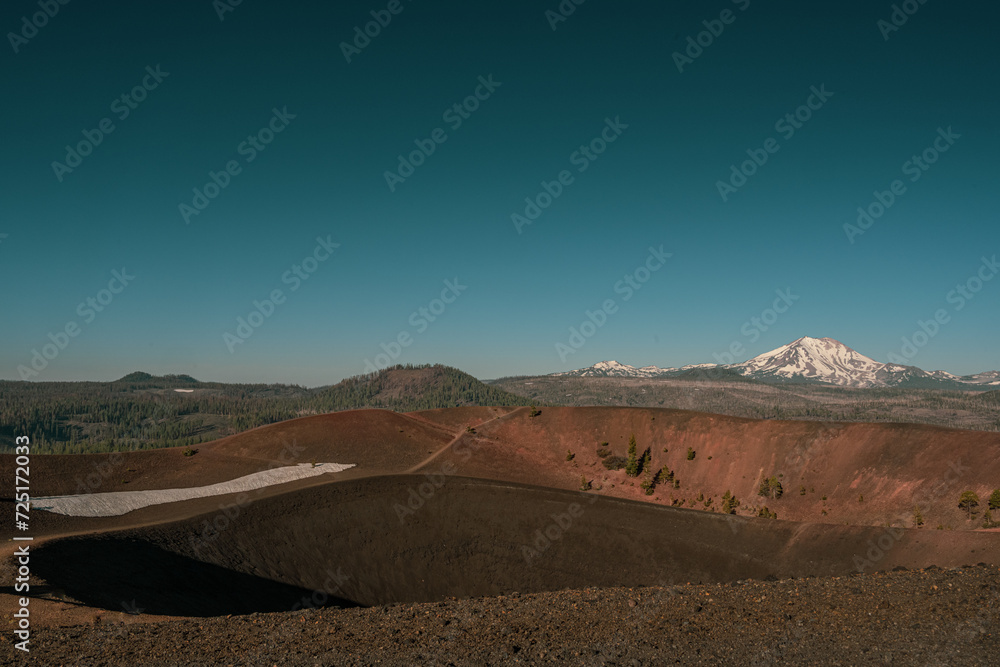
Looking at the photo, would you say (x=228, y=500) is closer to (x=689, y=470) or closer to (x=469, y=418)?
(x=469, y=418)

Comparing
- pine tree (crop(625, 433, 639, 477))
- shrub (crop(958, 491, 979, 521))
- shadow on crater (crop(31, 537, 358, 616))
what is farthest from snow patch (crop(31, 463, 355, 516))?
shrub (crop(958, 491, 979, 521))

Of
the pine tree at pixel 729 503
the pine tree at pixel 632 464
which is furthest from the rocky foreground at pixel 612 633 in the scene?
the pine tree at pixel 632 464

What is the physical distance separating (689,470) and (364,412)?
159ft

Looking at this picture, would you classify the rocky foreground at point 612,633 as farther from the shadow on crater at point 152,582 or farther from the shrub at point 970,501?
the shrub at point 970,501

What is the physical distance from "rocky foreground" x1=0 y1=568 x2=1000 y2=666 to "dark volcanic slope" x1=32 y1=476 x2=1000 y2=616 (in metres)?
11.5

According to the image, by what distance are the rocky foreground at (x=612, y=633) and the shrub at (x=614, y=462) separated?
50.3 m

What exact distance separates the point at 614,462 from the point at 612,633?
5533 centimetres

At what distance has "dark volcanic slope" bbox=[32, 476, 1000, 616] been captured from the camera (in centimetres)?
2898

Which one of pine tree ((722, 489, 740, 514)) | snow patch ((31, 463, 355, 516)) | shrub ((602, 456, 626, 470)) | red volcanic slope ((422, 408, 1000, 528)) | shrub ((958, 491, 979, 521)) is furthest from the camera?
shrub ((602, 456, 626, 470))

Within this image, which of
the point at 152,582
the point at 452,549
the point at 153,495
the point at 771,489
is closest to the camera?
the point at 152,582

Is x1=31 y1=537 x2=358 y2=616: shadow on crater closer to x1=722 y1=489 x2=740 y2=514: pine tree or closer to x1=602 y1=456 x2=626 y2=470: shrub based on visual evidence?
x1=722 y1=489 x2=740 y2=514: pine tree

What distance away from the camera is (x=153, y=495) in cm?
5056

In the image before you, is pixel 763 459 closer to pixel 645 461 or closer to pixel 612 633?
pixel 645 461

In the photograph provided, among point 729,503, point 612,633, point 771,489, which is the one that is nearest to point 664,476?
point 729,503
